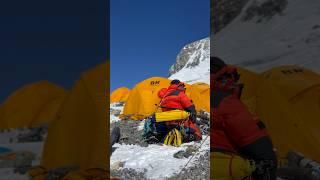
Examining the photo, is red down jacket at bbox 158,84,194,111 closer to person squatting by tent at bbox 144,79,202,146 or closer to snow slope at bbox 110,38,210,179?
person squatting by tent at bbox 144,79,202,146

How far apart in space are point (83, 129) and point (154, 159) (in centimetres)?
173

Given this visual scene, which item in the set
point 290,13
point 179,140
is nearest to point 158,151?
point 179,140

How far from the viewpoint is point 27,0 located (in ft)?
15.6

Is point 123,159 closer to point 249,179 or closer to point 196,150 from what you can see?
point 196,150

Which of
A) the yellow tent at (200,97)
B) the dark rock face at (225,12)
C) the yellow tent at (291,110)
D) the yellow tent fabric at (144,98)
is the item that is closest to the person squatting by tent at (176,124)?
the yellow tent at (291,110)

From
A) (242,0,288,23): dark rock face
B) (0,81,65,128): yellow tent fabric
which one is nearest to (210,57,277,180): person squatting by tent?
(0,81,65,128): yellow tent fabric

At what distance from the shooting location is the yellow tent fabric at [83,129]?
12.4ft

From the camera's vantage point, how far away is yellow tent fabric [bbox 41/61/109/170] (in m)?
3.77

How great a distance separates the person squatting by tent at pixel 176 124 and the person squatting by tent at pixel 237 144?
3337mm

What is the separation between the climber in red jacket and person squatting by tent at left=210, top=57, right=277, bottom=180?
346cm

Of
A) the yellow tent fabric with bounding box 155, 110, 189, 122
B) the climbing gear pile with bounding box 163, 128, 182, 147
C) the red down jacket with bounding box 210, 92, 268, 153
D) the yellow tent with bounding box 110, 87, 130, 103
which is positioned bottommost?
the climbing gear pile with bounding box 163, 128, 182, 147

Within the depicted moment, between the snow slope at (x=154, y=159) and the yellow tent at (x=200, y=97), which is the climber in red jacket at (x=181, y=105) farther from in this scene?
the yellow tent at (x=200, y=97)

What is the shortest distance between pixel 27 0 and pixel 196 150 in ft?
9.13

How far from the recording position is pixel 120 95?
1656 centimetres
